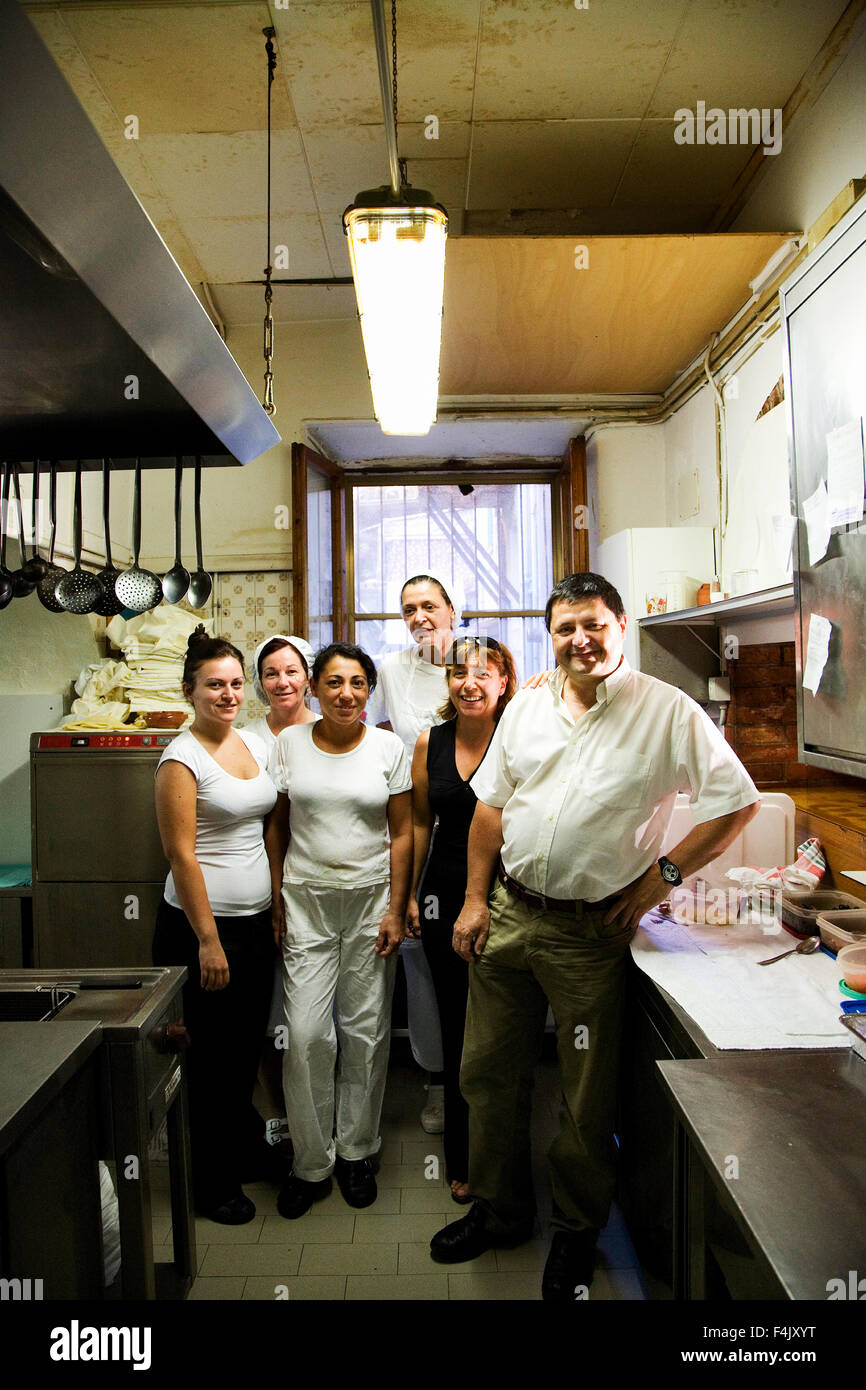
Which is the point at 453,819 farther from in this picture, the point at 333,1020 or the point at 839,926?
the point at 839,926

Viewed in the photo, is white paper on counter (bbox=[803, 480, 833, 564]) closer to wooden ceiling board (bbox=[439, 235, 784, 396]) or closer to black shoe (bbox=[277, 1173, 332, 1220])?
wooden ceiling board (bbox=[439, 235, 784, 396])

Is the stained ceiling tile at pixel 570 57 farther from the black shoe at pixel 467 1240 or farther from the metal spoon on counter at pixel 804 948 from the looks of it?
the black shoe at pixel 467 1240

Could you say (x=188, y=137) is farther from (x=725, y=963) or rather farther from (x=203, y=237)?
(x=725, y=963)

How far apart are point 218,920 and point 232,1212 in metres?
0.84

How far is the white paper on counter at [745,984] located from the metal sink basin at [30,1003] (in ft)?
4.39

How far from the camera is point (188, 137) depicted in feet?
8.05

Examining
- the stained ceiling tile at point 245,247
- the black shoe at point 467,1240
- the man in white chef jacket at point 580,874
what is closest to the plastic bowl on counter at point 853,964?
the man in white chef jacket at point 580,874

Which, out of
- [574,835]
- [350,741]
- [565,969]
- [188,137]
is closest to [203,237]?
[188,137]

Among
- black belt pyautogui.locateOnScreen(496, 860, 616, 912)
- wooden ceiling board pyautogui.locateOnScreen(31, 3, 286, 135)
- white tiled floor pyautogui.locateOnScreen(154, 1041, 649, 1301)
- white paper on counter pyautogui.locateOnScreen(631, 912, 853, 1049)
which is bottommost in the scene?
white tiled floor pyautogui.locateOnScreen(154, 1041, 649, 1301)

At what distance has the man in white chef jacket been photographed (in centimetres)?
181

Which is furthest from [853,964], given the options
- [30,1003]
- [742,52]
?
[742,52]

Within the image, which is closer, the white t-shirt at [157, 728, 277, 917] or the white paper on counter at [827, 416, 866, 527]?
the white paper on counter at [827, 416, 866, 527]

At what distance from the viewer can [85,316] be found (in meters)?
0.96

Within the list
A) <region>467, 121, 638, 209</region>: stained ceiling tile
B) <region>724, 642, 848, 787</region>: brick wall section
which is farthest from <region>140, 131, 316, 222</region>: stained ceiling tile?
<region>724, 642, 848, 787</region>: brick wall section
